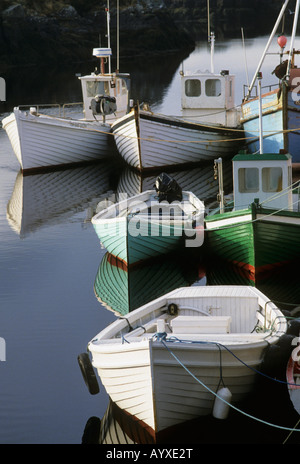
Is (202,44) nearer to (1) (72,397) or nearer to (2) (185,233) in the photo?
(2) (185,233)

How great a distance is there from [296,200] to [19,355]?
6768 mm

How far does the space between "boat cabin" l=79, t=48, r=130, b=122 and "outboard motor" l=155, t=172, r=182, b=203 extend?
1038 centimetres

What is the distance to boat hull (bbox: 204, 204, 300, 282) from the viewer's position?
1459 cm

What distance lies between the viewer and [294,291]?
1459 cm

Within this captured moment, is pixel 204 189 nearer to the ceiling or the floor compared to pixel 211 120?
nearer to the floor

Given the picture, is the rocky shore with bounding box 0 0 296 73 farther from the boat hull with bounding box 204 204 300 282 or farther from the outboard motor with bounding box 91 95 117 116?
the boat hull with bounding box 204 204 300 282

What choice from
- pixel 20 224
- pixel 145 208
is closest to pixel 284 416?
pixel 145 208

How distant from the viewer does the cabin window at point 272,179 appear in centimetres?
1531

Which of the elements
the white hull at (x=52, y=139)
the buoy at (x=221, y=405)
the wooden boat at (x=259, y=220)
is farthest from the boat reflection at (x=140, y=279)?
the white hull at (x=52, y=139)

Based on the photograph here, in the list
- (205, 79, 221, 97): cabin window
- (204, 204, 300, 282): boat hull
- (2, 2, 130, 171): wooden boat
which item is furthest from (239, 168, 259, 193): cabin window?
(2, 2, 130, 171): wooden boat

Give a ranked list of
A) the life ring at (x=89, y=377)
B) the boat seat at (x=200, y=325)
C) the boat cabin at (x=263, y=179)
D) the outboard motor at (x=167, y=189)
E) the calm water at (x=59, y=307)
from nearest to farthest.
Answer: the calm water at (x=59, y=307), the life ring at (x=89, y=377), the boat seat at (x=200, y=325), the boat cabin at (x=263, y=179), the outboard motor at (x=167, y=189)

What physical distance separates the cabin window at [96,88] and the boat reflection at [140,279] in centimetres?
1207

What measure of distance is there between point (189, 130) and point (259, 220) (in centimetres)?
1075

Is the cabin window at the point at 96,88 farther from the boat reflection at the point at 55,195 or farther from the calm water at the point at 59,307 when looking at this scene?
the calm water at the point at 59,307
